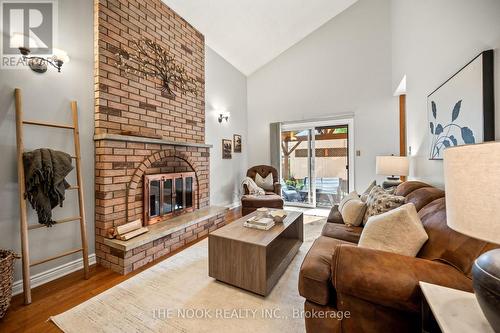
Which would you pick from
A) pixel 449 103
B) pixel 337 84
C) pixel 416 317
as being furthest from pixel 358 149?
pixel 416 317

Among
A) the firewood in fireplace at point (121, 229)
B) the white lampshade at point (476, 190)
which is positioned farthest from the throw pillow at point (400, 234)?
the firewood in fireplace at point (121, 229)

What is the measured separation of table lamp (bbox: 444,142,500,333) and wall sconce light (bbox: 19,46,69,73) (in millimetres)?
2804

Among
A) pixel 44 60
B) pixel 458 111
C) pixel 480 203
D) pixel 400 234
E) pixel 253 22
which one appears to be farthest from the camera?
pixel 253 22

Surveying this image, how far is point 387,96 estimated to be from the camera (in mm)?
3785

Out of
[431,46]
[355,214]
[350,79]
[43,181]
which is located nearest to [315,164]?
[350,79]

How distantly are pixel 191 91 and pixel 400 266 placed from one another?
11.1 feet

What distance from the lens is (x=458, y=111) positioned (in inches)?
64.1

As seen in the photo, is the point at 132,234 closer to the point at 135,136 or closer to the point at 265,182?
the point at 135,136

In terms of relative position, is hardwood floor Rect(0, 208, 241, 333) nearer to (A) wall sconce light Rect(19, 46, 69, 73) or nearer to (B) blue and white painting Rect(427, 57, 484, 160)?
(A) wall sconce light Rect(19, 46, 69, 73)

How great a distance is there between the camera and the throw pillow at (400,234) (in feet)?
3.92

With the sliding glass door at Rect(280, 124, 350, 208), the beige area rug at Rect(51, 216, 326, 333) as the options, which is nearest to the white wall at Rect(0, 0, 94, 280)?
the beige area rug at Rect(51, 216, 326, 333)

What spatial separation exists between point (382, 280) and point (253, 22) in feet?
13.3

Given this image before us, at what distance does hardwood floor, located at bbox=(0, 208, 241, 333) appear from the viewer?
1387 millimetres

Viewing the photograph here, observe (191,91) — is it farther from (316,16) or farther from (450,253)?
(450,253)
